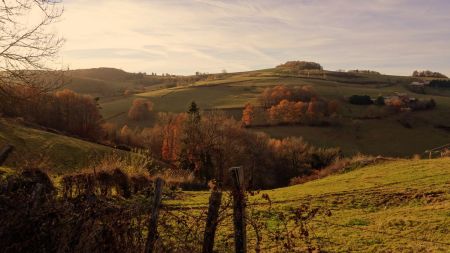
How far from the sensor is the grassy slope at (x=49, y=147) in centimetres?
3847

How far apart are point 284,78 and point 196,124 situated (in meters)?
112

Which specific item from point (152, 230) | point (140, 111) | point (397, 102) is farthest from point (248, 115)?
point (152, 230)

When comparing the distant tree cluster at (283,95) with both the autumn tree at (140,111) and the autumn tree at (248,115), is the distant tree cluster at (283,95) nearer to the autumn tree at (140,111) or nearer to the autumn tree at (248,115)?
the autumn tree at (248,115)

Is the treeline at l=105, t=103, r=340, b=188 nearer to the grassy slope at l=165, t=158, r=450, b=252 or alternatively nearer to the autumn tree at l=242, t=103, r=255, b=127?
the autumn tree at l=242, t=103, r=255, b=127

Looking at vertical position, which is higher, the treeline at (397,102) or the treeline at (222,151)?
the treeline at (397,102)

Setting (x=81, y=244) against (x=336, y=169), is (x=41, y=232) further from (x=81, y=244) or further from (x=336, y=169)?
(x=336, y=169)

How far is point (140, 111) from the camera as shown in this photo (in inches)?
4419

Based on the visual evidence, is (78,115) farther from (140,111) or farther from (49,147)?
(49,147)

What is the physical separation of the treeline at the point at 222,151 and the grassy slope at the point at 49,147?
40.6 feet

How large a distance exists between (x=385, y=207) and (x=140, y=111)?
322 ft

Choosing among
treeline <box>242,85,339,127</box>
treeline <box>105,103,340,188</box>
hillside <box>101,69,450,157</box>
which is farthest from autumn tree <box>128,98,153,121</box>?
treeline <box>242,85,339,127</box>

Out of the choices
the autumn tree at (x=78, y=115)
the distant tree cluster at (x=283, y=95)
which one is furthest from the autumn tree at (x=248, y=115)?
the autumn tree at (x=78, y=115)

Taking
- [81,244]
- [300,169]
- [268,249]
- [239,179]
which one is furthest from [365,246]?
[300,169]

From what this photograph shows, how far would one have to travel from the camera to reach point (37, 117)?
2783 inches
